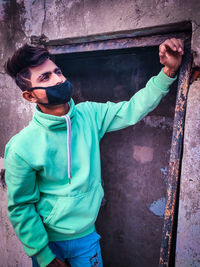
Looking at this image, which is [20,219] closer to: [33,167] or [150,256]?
[33,167]

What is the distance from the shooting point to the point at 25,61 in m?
1.40

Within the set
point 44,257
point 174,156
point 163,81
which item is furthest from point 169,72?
point 44,257

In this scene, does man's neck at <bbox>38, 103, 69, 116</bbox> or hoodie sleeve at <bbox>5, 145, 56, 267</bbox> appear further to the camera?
man's neck at <bbox>38, 103, 69, 116</bbox>

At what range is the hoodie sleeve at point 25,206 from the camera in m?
1.34

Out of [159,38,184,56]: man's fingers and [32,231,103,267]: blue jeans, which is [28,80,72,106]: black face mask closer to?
[159,38,184,56]: man's fingers

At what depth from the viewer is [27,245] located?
1.40 meters

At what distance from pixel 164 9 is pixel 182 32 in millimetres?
200

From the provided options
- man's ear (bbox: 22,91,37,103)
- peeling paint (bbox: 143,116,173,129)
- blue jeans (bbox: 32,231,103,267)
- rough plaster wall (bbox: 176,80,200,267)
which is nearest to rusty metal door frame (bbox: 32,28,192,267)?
rough plaster wall (bbox: 176,80,200,267)

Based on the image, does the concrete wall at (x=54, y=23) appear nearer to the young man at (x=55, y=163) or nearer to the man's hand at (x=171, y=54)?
the man's hand at (x=171, y=54)

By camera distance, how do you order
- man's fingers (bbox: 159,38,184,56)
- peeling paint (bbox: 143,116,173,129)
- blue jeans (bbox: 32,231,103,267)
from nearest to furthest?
man's fingers (bbox: 159,38,184,56) < blue jeans (bbox: 32,231,103,267) < peeling paint (bbox: 143,116,173,129)

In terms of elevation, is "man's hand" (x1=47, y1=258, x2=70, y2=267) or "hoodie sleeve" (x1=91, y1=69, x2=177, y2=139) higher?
"hoodie sleeve" (x1=91, y1=69, x2=177, y2=139)

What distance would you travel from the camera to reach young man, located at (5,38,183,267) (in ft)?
4.48

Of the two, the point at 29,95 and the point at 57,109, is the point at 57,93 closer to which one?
the point at 57,109

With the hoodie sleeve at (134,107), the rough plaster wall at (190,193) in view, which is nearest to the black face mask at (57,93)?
the hoodie sleeve at (134,107)
